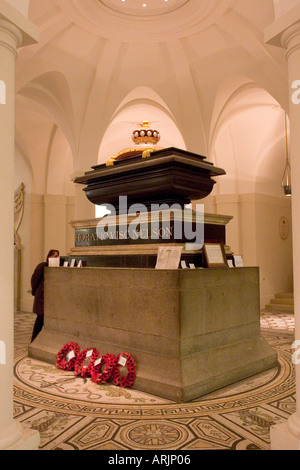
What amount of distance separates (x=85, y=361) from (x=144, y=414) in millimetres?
1430

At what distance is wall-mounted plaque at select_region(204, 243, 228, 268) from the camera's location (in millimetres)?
4621

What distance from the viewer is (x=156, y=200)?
512cm

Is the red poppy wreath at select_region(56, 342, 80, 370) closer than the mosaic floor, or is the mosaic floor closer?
the mosaic floor

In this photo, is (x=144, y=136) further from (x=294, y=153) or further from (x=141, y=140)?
(x=294, y=153)

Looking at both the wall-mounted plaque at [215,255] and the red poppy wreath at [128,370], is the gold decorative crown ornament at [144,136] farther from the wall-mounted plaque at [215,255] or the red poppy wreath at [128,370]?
the red poppy wreath at [128,370]

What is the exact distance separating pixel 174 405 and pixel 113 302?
1.39 meters

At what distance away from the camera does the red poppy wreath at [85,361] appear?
14.6 ft

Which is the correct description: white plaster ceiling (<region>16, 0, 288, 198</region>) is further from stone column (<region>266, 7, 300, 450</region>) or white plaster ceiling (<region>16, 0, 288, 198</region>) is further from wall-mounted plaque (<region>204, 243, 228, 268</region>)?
stone column (<region>266, 7, 300, 450</region>)

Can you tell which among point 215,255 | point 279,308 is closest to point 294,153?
point 215,255

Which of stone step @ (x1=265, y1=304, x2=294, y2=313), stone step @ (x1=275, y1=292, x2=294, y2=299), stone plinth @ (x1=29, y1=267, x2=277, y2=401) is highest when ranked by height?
stone plinth @ (x1=29, y1=267, x2=277, y2=401)

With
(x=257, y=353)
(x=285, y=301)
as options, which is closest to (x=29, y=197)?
(x=285, y=301)

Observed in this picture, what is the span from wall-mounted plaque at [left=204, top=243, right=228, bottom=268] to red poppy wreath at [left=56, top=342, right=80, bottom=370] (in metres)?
1.89

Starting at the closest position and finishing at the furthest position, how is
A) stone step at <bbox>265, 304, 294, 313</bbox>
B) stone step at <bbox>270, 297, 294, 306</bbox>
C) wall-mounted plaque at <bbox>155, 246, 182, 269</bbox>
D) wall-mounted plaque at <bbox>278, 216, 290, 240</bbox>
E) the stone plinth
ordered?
the stone plinth → wall-mounted plaque at <bbox>155, 246, 182, 269</bbox> → stone step at <bbox>265, 304, 294, 313</bbox> → stone step at <bbox>270, 297, 294, 306</bbox> → wall-mounted plaque at <bbox>278, 216, 290, 240</bbox>

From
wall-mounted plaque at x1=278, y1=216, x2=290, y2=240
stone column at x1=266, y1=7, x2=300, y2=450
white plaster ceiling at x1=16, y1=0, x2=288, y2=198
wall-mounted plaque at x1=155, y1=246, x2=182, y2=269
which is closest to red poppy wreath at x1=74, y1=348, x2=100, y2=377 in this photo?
wall-mounted plaque at x1=155, y1=246, x2=182, y2=269
